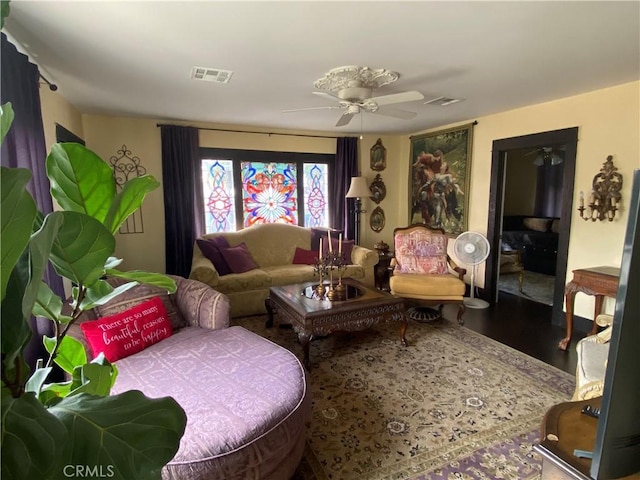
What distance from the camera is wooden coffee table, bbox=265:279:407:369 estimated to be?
2.64 meters

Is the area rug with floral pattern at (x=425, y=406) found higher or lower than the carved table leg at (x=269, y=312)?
lower

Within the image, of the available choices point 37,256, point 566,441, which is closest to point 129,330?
point 37,256

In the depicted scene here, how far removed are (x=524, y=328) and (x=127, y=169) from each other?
4.74 m

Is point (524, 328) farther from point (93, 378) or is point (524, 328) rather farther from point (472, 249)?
point (93, 378)

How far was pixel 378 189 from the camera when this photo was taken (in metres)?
5.53

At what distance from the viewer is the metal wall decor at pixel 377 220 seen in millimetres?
5605

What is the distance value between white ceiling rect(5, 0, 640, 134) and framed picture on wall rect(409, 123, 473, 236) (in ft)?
4.14

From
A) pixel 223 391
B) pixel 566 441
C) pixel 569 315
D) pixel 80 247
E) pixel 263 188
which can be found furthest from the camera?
pixel 263 188

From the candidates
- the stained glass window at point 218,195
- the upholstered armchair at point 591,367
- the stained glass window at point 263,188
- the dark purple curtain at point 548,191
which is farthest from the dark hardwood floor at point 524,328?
the stained glass window at point 218,195

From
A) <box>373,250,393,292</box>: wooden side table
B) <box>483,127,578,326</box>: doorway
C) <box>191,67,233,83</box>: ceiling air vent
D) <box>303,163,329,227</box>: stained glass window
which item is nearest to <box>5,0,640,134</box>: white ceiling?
<box>191,67,233,83</box>: ceiling air vent

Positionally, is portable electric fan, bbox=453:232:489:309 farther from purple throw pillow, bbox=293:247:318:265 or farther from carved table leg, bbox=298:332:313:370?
carved table leg, bbox=298:332:313:370

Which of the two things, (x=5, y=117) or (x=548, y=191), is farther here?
(x=548, y=191)

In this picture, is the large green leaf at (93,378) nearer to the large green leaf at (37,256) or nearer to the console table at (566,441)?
the large green leaf at (37,256)

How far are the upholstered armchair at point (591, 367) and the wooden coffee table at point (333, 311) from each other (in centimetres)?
128
